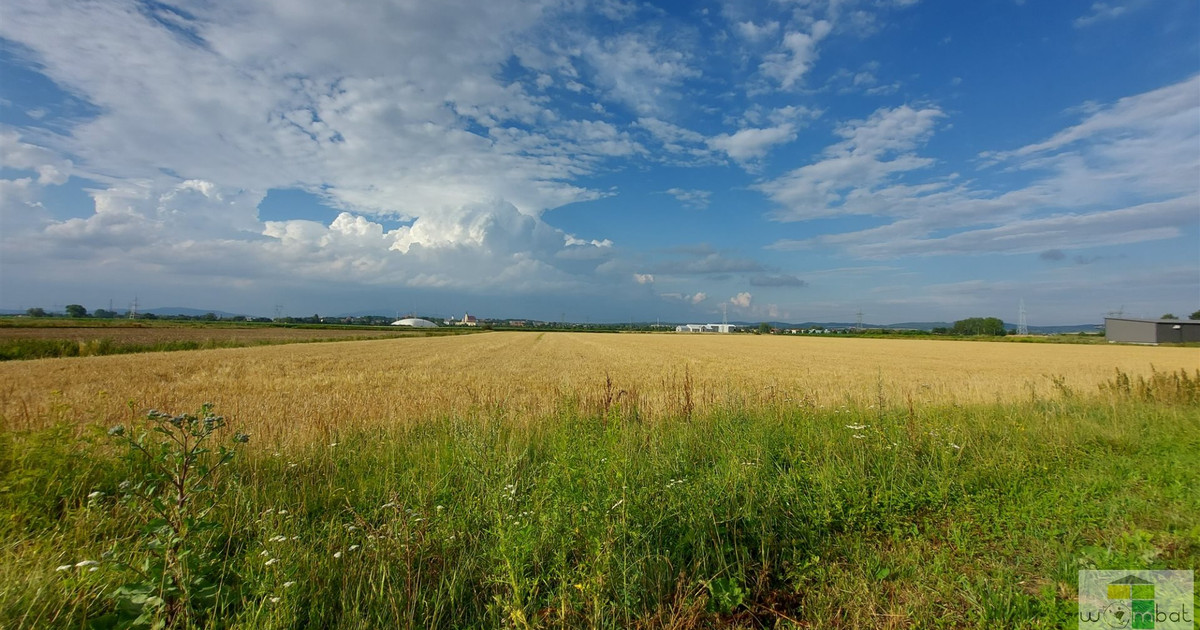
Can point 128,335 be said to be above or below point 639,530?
below

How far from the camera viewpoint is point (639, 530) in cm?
341

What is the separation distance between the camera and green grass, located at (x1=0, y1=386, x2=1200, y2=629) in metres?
2.86

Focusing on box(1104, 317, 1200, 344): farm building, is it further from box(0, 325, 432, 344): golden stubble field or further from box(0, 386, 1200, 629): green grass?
box(0, 325, 432, 344): golden stubble field

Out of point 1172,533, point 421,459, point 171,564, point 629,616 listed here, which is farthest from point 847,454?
point 171,564

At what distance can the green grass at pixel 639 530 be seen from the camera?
9.37 feet

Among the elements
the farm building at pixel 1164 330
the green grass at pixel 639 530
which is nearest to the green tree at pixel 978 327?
the farm building at pixel 1164 330

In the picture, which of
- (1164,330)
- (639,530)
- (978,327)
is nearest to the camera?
(639,530)

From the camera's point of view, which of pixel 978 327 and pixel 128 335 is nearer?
pixel 128 335

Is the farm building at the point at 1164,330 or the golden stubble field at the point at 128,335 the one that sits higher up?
the farm building at the point at 1164,330

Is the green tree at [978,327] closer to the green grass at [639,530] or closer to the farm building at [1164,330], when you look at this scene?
the farm building at [1164,330]

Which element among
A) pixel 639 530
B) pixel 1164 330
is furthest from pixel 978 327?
pixel 639 530

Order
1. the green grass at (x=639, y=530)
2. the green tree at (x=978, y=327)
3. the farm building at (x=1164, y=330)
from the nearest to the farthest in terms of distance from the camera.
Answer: the green grass at (x=639, y=530) < the farm building at (x=1164, y=330) < the green tree at (x=978, y=327)

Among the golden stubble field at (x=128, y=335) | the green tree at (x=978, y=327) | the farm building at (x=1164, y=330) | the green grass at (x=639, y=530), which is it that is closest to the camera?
the green grass at (x=639, y=530)

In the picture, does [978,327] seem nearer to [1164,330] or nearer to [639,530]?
[1164,330]
